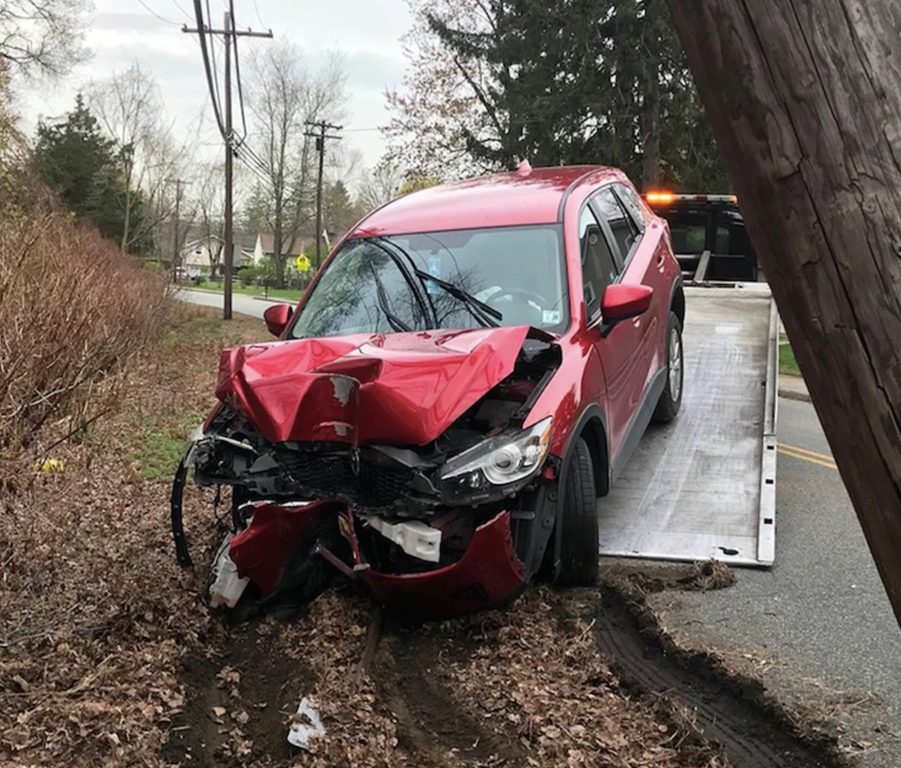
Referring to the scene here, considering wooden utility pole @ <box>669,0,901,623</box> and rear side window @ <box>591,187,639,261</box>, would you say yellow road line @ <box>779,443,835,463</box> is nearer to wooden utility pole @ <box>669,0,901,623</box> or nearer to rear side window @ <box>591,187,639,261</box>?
rear side window @ <box>591,187,639,261</box>

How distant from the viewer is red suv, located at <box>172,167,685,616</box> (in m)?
3.76

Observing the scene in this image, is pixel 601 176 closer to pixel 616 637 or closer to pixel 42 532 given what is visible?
pixel 616 637

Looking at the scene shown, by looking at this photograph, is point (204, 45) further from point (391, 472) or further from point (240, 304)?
point (240, 304)

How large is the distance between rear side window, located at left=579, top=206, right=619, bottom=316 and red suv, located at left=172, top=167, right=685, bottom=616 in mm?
19

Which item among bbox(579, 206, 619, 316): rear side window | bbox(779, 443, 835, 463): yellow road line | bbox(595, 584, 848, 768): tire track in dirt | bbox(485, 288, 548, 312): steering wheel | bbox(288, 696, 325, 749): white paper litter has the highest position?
bbox(579, 206, 619, 316): rear side window

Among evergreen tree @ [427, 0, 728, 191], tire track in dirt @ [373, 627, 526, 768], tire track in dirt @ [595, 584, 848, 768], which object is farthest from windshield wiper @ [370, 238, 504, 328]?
evergreen tree @ [427, 0, 728, 191]

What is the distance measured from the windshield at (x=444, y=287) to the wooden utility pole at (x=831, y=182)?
3329mm

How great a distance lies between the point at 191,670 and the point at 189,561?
0.87 m

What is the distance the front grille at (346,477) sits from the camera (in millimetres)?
3791

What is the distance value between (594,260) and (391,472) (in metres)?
2.24

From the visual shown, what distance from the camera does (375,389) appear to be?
371cm

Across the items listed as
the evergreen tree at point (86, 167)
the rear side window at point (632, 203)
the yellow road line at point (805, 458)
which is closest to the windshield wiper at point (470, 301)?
the rear side window at point (632, 203)


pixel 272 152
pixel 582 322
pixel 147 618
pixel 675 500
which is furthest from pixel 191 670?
pixel 272 152

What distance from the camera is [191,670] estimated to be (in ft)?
12.5
